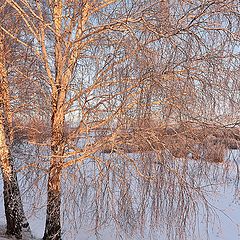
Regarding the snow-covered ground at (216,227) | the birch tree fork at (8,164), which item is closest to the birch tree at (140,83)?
the birch tree fork at (8,164)

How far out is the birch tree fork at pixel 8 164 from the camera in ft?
14.5

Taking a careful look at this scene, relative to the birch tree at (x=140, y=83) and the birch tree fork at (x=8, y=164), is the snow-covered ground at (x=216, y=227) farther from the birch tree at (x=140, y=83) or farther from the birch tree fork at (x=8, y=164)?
the birch tree at (x=140, y=83)

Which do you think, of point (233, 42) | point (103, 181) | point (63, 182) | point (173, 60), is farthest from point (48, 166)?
point (233, 42)

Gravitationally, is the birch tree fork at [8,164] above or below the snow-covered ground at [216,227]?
above

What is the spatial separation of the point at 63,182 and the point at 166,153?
1.45m

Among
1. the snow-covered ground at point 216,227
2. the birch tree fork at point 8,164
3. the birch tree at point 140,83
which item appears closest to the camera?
the birch tree at point 140,83

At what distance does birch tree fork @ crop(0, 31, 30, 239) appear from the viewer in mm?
4406

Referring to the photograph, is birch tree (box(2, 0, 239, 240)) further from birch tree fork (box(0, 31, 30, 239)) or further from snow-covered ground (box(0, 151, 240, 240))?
snow-covered ground (box(0, 151, 240, 240))

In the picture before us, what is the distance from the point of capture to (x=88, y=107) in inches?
125

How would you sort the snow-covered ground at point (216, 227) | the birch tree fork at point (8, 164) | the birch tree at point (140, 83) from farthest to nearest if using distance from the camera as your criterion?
the snow-covered ground at point (216, 227) < the birch tree fork at point (8, 164) < the birch tree at point (140, 83)

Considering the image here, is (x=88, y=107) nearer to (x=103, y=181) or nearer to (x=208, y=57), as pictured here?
(x=103, y=181)

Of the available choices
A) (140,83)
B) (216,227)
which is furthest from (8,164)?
(216,227)

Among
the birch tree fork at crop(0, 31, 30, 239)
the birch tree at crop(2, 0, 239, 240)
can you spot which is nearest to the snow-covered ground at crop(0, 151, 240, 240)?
the birch tree fork at crop(0, 31, 30, 239)

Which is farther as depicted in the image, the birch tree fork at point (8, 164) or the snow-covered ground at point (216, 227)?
the snow-covered ground at point (216, 227)
